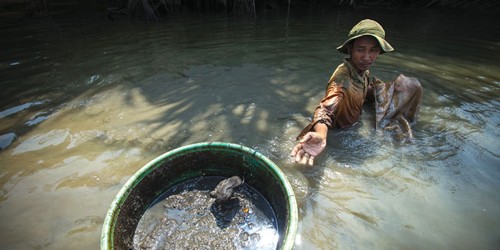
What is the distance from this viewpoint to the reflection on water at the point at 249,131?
6.38 feet

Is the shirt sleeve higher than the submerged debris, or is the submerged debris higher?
the shirt sleeve

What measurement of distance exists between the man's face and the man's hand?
0.94 metres

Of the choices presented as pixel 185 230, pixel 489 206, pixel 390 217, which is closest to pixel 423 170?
pixel 489 206

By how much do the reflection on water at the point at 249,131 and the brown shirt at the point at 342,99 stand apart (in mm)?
182

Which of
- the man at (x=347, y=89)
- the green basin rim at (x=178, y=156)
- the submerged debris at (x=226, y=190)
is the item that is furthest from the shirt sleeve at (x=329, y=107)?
the submerged debris at (x=226, y=190)

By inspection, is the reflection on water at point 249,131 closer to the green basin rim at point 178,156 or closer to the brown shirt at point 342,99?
the brown shirt at point 342,99

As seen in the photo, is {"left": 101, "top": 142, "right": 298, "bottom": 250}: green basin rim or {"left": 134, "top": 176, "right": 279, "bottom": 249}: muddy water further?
{"left": 134, "top": 176, "right": 279, "bottom": 249}: muddy water

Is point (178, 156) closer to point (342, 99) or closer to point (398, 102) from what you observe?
point (342, 99)

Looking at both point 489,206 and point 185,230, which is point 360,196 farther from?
point 185,230

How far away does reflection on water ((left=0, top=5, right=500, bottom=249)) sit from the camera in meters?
1.94

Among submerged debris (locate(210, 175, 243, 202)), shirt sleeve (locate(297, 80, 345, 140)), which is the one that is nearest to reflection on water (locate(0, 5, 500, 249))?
shirt sleeve (locate(297, 80, 345, 140))

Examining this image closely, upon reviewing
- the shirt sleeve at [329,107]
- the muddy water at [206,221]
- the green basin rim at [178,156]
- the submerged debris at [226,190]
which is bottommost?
the muddy water at [206,221]

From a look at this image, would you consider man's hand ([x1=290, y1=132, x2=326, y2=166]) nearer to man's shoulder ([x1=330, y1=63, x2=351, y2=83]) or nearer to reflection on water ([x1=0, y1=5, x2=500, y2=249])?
reflection on water ([x1=0, y1=5, x2=500, y2=249])

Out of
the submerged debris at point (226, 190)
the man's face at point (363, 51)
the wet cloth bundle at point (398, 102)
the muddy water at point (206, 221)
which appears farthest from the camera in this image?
the wet cloth bundle at point (398, 102)
